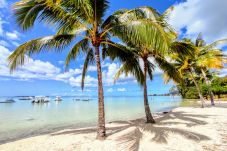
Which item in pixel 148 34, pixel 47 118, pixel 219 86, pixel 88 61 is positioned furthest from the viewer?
pixel 219 86

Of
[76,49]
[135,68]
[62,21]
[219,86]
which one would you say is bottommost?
[219,86]

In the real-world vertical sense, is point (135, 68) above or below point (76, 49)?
below

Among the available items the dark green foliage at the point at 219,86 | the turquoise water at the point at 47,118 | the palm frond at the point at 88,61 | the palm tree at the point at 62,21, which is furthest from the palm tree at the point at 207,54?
the dark green foliage at the point at 219,86

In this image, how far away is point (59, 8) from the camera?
543 cm

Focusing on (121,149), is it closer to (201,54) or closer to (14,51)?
(14,51)

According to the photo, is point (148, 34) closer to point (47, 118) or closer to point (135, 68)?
point (135, 68)

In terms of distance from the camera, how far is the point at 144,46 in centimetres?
603

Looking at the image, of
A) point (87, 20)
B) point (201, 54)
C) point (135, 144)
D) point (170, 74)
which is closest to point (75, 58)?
point (87, 20)

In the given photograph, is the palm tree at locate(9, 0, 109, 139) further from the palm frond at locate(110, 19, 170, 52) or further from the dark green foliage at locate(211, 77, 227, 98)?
the dark green foliage at locate(211, 77, 227, 98)

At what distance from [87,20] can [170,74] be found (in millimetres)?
5544

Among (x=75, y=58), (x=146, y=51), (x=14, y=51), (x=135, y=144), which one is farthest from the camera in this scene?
(x=146, y=51)

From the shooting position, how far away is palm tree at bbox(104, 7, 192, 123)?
15.0 feet

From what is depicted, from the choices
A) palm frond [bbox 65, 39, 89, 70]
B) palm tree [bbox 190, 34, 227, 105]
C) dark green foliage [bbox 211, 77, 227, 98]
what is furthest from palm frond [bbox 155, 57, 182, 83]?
dark green foliage [bbox 211, 77, 227, 98]

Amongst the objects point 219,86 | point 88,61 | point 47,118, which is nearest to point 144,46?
point 88,61
